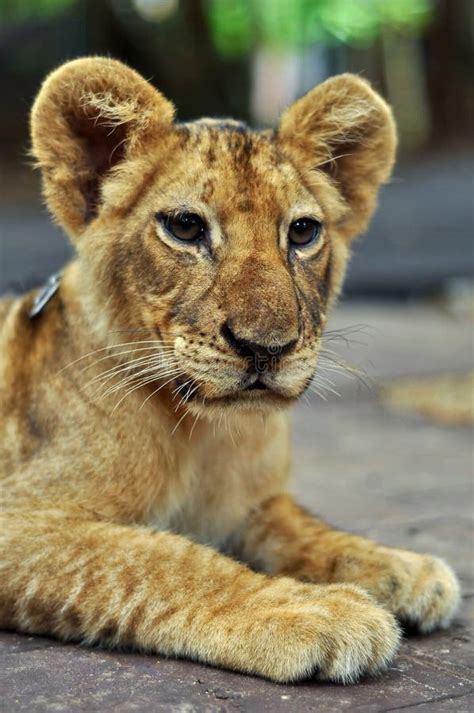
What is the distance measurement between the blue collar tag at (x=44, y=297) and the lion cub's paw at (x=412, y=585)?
1.45 meters

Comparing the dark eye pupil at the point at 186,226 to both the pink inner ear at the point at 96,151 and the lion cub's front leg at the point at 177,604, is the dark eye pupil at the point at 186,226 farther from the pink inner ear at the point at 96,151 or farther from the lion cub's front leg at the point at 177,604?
the lion cub's front leg at the point at 177,604

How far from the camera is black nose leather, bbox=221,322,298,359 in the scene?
139 inches

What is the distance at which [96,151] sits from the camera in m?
4.30

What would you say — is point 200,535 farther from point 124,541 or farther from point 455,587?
point 455,587

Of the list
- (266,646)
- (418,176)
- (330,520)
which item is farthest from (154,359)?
(418,176)

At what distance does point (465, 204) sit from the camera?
726 inches

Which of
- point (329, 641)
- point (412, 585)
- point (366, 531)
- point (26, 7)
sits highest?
point (26, 7)

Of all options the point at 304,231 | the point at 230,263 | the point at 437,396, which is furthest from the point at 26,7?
Result: the point at 230,263

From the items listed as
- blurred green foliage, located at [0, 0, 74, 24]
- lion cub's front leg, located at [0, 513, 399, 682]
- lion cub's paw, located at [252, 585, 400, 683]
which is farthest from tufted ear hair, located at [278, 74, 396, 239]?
blurred green foliage, located at [0, 0, 74, 24]

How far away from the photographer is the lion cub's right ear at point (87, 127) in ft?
13.6

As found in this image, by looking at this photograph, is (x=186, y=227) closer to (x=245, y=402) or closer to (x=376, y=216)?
(x=245, y=402)

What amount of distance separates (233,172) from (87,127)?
594 millimetres

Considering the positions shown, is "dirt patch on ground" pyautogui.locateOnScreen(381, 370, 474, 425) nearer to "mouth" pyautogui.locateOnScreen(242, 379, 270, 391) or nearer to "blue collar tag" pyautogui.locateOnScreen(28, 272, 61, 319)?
"blue collar tag" pyautogui.locateOnScreen(28, 272, 61, 319)

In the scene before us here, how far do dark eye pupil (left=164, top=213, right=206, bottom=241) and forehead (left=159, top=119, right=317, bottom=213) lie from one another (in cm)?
6
